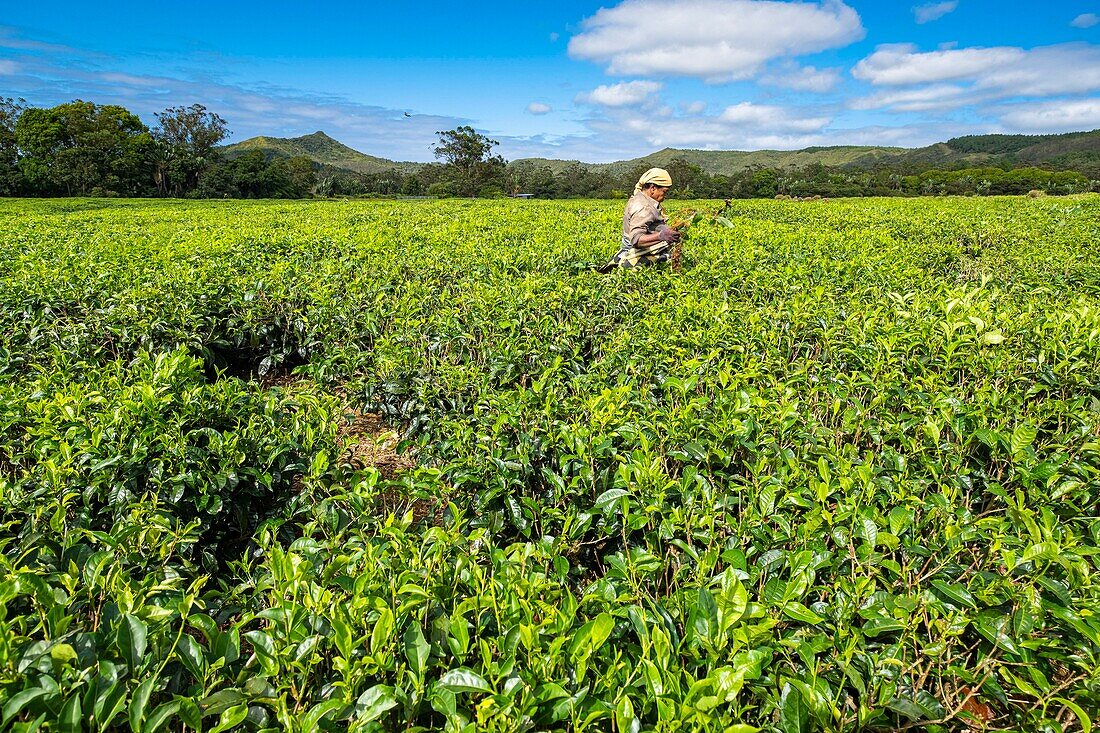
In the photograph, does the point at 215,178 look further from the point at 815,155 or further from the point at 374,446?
the point at 815,155

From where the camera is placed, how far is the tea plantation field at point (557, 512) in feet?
4.57

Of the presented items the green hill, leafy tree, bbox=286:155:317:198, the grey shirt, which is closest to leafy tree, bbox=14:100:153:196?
leafy tree, bbox=286:155:317:198

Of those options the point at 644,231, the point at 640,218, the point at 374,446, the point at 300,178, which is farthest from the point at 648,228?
the point at 300,178

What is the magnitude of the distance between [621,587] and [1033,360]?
9.97 ft

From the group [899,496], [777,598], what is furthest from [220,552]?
[899,496]

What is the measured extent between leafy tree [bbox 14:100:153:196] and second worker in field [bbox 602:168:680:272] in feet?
177

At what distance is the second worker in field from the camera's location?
691cm

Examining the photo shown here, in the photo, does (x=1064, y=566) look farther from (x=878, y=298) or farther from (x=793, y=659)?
(x=878, y=298)

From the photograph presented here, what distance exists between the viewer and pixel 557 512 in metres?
2.12

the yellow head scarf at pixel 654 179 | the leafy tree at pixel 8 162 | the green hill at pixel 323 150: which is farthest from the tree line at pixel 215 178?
the green hill at pixel 323 150

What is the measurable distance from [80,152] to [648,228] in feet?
183

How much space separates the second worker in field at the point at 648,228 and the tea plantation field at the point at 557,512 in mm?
1349

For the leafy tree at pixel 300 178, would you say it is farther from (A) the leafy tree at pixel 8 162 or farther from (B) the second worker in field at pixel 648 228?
(B) the second worker in field at pixel 648 228

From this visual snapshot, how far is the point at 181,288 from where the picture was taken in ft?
17.4
